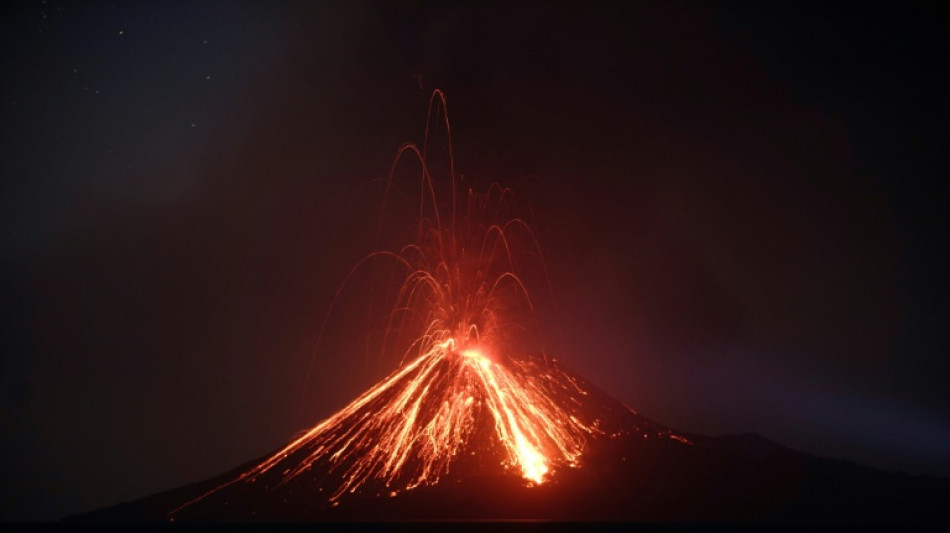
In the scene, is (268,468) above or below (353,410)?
below

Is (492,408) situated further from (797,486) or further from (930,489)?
(930,489)

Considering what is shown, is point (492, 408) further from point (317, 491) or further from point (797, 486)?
point (797, 486)

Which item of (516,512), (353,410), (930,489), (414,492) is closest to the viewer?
(516,512)

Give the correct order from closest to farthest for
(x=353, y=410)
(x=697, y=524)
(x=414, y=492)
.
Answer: (x=697, y=524) < (x=414, y=492) < (x=353, y=410)

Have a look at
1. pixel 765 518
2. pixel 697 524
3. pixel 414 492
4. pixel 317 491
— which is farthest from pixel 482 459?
pixel 697 524

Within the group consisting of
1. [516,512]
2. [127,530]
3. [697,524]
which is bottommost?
[697,524]

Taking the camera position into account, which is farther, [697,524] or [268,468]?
[268,468]
